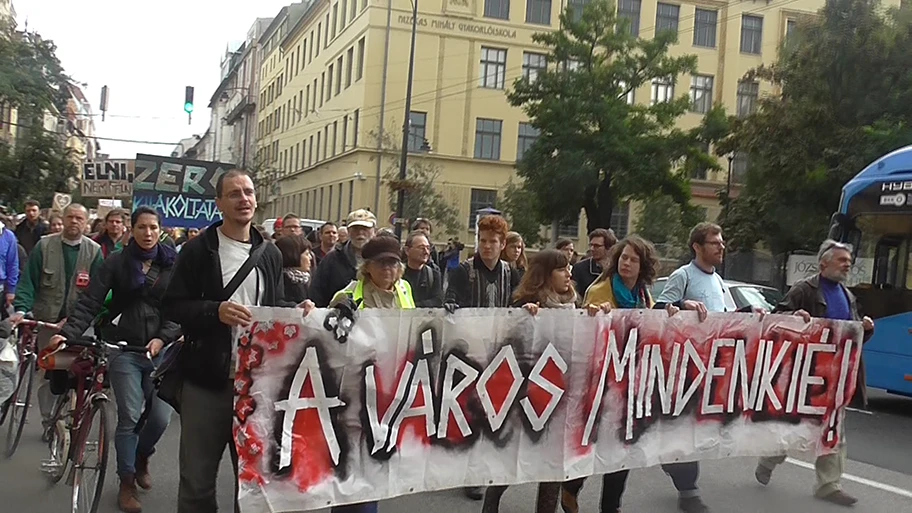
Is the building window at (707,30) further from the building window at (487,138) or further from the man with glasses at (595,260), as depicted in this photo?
the man with glasses at (595,260)

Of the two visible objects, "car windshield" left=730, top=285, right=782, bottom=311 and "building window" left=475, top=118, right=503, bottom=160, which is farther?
"building window" left=475, top=118, right=503, bottom=160

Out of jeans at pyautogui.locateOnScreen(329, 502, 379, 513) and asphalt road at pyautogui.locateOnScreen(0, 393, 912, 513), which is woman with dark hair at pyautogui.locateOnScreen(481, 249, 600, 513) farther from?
jeans at pyautogui.locateOnScreen(329, 502, 379, 513)

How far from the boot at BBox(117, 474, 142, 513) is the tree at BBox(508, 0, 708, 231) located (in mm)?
26169

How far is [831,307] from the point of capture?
6.79 m

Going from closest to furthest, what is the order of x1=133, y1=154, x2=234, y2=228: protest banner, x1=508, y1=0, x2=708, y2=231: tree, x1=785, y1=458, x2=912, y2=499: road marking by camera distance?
x1=785, y1=458, x2=912, y2=499: road marking < x1=133, y1=154, x2=234, y2=228: protest banner < x1=508, y1=0, x2=708, y2=231: tree

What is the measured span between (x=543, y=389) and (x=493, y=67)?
41.3m

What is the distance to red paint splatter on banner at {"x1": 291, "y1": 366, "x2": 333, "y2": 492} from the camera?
4477mm

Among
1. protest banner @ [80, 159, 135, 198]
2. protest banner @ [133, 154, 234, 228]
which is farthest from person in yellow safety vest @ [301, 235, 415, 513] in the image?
protest banner @ [80, 159, 135, 198]

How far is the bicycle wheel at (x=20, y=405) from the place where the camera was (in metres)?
7.05

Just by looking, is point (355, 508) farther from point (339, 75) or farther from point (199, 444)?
point (339, 75)

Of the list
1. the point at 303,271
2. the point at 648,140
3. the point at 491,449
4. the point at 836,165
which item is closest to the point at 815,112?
the point at 836,165

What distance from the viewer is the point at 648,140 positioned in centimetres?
3156

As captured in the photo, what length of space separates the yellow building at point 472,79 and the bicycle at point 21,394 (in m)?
32.9

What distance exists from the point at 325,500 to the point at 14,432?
4024 mm
